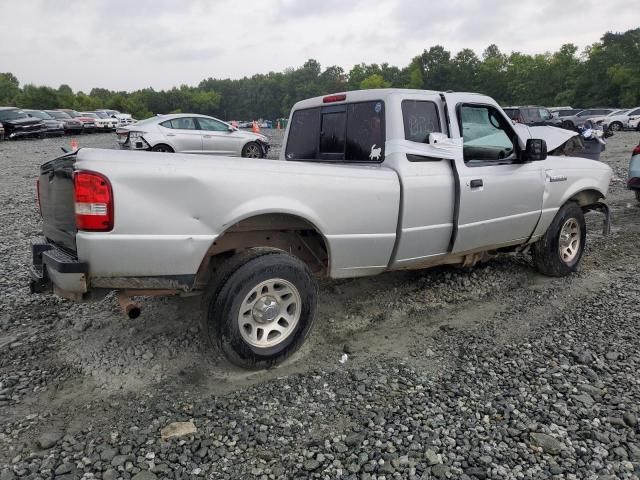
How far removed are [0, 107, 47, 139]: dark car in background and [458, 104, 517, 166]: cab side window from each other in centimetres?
2724

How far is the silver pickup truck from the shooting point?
9.34 feet

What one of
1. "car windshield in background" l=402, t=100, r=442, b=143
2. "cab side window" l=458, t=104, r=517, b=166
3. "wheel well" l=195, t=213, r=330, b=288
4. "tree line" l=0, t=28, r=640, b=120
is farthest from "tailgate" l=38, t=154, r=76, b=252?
"tree line" l=0, t=28, r=640, b=120

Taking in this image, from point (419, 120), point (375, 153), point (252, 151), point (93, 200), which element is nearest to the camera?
point (93, 200)

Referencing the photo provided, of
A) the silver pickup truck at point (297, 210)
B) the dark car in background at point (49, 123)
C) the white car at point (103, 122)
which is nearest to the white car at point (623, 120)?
the silver pickup truck at point (297, 210)

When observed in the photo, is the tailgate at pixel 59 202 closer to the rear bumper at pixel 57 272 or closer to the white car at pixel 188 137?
the rear bumper at pixel 57 272

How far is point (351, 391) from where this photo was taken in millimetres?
3135

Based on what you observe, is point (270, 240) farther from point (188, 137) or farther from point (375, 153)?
point (188, 137)

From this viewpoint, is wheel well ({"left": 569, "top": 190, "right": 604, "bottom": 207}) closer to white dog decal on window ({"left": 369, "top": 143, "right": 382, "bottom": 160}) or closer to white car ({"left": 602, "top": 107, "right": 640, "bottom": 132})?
white dog decal on window ({"left": 369, "top": 143, "right": 382, "bottom": 160})

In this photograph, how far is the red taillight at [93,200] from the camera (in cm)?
272

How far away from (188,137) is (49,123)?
18.2 m

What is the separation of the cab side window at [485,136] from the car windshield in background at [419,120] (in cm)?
27

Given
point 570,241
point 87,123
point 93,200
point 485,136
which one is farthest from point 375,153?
point 87,123

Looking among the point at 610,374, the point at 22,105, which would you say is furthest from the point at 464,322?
the point at 22,105

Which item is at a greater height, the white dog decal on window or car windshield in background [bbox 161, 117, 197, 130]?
car windshield in background [bbox 161, 117, 197, 130]
